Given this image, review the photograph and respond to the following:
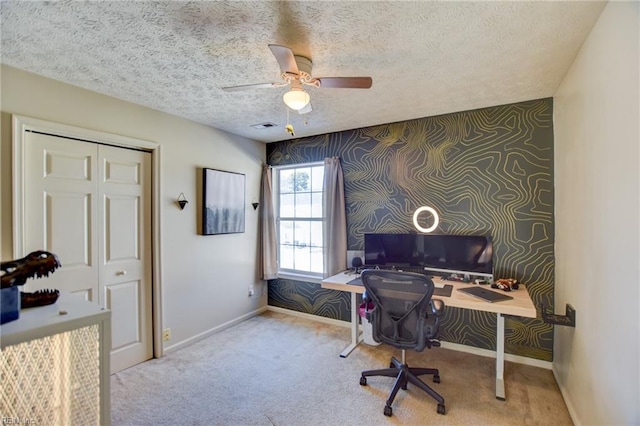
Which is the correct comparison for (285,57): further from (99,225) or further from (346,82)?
(99,225)

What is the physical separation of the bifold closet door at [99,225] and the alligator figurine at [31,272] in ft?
5.44

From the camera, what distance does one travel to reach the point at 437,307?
2.22m

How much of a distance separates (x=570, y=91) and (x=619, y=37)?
842mm

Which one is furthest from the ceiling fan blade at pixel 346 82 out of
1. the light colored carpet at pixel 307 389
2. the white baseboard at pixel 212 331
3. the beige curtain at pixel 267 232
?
the white baseboard at pixel 212 331

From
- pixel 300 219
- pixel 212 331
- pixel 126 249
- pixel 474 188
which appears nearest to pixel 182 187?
pixel 126 249

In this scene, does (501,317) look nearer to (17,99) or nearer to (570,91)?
(570,91)

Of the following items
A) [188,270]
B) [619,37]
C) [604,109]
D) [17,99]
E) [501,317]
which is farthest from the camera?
[188,270]

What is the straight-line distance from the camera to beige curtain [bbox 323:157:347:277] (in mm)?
3629

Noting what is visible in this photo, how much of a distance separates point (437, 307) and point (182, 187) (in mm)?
2731

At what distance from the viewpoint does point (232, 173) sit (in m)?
3.72

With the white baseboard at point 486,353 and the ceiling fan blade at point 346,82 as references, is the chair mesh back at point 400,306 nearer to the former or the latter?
the white baseboard at point 486,353

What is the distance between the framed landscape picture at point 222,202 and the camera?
339 centimetres

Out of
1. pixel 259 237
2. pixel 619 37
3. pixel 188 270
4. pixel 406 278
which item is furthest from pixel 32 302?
pixel 259 237

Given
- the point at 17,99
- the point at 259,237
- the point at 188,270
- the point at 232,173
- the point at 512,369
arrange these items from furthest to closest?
the point at 259,237 < the point at 232,173 < the point at 188,270 < the point at 512,369 < the point at 17,99
